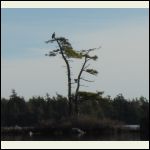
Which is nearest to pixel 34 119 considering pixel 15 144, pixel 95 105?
pixel 95 105

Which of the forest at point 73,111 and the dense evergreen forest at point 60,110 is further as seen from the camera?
the dense evergreen forest at point 60,110

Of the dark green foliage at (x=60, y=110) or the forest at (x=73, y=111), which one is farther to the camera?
the dark green foliage at (x=60, y=110)

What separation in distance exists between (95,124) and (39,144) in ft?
30.7

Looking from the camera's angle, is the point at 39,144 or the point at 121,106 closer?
the point at 39,144

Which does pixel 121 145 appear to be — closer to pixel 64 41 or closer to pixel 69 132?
pixel 69 132

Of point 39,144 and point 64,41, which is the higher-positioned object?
point 64,41

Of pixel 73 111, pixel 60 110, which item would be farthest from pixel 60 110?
pixel 73 111

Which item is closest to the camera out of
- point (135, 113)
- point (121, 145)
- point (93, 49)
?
point (121, 145)

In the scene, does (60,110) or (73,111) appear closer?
(73,111)

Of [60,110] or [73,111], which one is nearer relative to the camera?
[73,111]

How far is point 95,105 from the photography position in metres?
21.8

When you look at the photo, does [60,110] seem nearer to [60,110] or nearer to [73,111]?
[60,110]

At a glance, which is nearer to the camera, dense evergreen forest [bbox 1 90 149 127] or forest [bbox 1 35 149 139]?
forest [bbox 1 35 149 139]

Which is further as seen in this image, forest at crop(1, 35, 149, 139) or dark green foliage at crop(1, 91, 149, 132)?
dark green foliage at crop(1, 91, 149, 132)
